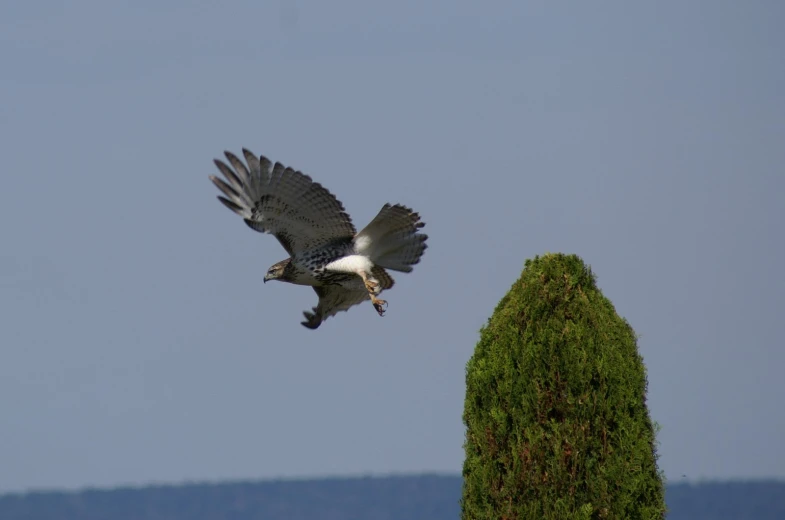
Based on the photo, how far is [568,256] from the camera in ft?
30.0

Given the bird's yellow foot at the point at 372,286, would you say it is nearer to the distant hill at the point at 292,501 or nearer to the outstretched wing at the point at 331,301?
the outstretched wing at the point at 331,301

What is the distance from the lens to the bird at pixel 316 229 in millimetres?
10133

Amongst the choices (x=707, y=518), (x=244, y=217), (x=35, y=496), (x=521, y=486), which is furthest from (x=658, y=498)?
(x=35, y=496)

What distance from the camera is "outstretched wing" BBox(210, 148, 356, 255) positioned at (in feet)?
33.1

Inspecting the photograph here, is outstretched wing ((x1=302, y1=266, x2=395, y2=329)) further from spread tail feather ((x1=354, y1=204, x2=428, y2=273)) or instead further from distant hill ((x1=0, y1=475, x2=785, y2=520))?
distant hill ((x1=0, y1=475, x2=785, y2=520))

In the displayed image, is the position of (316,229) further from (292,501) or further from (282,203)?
(292,501)

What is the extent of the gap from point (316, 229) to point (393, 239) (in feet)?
1.93

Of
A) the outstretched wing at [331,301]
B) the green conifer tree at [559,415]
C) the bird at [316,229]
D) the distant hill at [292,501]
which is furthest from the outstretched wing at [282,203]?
the distant hill at [292,501]

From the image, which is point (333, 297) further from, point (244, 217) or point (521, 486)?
point (521, 486)

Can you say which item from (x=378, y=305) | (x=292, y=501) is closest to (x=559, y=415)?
(x=378, y=305)

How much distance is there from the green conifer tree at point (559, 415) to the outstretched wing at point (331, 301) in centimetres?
235

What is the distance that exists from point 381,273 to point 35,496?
160 ft

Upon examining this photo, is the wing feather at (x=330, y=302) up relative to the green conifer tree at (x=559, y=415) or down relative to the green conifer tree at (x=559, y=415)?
up

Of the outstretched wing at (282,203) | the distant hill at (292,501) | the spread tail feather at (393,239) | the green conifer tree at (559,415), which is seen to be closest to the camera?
the green conifer tree at (559,415)
